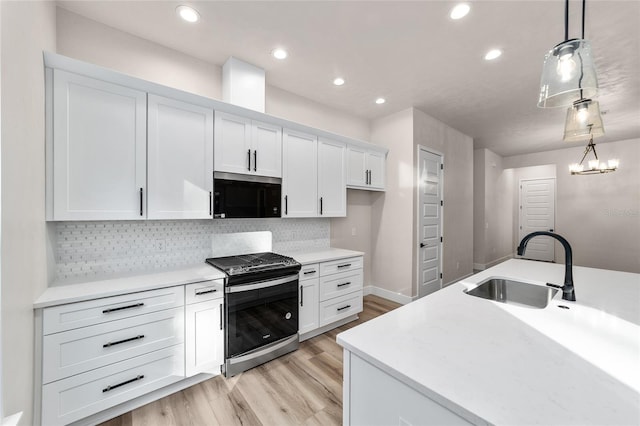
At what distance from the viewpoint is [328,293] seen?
293 centimetres

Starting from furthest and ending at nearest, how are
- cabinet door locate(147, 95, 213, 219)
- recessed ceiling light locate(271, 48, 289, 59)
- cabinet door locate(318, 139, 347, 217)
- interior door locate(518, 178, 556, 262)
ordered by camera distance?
interior door locate(518, 178, 556, 262), cabinet door locate(318, 139, 347, 217), recessed ceiling light locate(271, 48, 289, 59), cabinet door locate(147, 95, 213, 219)

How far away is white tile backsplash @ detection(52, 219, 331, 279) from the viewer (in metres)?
1.96

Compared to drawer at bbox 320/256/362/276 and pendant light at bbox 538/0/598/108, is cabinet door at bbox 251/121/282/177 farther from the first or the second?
pendant light at bbox 538/0/598/108

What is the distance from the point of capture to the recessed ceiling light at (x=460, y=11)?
1898mm

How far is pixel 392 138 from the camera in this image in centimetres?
402

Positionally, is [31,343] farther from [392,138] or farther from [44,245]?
[392,138]

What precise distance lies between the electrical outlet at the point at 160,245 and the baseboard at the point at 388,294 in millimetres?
3036

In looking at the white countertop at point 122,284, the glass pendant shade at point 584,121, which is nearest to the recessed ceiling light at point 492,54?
the glass pendant shade at point 584,121

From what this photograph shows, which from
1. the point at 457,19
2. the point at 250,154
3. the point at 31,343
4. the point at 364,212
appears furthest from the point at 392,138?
the point at 31,343

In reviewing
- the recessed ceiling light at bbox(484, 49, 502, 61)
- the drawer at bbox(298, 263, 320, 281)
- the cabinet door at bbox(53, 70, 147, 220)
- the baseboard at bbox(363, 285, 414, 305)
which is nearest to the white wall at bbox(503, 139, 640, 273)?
the baseboard at bbox(363, 285, 414, 305)

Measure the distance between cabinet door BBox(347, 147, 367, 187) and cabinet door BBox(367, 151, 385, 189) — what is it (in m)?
0.11

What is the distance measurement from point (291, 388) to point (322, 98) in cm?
333

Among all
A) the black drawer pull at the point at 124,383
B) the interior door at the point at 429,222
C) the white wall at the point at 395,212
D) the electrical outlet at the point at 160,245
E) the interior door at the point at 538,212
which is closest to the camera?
the black drawer pull at the point at 124,383

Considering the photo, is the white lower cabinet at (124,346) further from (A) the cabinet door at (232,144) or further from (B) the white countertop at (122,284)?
(A) the cabinet door at (232,144)
